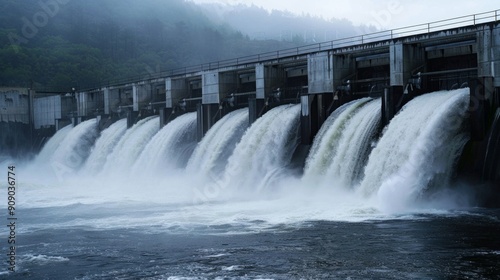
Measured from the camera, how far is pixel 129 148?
39688mm

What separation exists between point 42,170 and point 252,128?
2448 centimetres

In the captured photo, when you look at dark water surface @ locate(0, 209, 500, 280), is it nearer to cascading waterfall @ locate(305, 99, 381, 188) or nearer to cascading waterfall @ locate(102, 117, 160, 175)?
cascading waterfall @ locate(305, 99, 381, 188)

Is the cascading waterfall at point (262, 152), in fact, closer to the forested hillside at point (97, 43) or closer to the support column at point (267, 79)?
the support column at point (267, 79)

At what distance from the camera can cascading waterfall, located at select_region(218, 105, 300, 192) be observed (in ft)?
95.0

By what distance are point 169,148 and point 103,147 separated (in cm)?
859

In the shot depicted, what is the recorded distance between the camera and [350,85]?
30391 mm

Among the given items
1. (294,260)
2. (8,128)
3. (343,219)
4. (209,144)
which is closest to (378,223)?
(343,219)

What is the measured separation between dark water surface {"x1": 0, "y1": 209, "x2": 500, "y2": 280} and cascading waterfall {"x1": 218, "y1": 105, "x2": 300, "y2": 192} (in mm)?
9599

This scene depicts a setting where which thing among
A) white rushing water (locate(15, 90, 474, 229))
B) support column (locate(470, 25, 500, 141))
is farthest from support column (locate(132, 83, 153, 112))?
support column (locate(470, 25, 500, 141))

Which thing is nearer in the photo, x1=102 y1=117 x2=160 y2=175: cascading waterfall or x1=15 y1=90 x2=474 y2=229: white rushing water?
x1=15 y1=90 x2=474 y2=229: white rushing water

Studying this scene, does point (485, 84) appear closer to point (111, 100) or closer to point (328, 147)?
point (328, 147)

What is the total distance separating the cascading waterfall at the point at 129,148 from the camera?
38944 mm

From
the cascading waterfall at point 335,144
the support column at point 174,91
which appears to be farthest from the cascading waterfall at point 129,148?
the cascading waterfall at point 335,144

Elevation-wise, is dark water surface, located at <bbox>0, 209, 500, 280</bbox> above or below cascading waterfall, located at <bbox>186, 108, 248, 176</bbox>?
below
